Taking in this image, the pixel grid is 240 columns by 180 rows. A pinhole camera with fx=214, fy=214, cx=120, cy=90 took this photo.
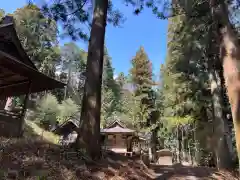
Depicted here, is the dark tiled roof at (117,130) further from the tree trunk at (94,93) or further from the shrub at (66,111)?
the tree trunk at (94,93)

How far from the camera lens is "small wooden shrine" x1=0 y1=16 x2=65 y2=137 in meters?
9.20

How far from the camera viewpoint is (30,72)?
1004 cm

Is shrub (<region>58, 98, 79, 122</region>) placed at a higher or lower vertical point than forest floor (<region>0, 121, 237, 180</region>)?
higher

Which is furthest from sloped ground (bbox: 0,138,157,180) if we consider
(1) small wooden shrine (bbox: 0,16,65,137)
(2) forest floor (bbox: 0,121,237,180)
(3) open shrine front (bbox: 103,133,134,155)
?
(3) open shrine front (bbox: 103,133,134,155)

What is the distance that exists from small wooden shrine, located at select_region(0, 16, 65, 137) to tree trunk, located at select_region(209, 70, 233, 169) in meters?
9.08

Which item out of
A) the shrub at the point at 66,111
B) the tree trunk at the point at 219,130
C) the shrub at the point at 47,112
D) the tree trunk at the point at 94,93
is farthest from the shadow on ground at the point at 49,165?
the shrub at the point at 66,111

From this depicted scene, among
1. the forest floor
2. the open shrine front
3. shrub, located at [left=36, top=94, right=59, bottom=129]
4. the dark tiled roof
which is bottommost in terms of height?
the forest floor

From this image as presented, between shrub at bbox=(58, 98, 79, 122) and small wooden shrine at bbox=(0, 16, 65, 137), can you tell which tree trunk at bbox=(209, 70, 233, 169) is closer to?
small wooden shrine at bbox=(0, 16, 65, 137)

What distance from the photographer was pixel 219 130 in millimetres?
12117

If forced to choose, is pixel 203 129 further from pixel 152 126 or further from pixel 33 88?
pixel 33 88

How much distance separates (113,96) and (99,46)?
3278 centimetres

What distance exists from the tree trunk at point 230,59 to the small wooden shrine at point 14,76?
750 cm

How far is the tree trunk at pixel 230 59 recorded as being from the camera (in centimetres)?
412

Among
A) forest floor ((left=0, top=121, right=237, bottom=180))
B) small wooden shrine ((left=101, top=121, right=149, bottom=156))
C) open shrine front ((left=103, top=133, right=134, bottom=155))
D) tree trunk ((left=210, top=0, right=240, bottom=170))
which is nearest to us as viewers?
tree trunk ((left=210, top=0, right=240, bottom=170))
